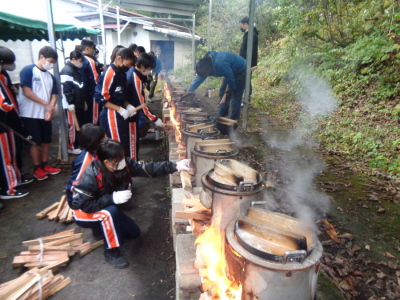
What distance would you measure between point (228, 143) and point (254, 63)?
5718 mm

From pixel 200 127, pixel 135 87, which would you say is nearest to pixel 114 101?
pixel 135 87

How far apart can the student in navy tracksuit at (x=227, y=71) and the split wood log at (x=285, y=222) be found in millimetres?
4441

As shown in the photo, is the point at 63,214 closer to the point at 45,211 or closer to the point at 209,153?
the point at 45,211

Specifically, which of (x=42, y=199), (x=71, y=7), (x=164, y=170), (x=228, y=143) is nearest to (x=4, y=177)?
(x=42, y=199)

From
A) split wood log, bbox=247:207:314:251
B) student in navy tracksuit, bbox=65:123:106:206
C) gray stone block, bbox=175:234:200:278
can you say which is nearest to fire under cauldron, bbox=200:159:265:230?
split wood log, bbox=247:207:314:251

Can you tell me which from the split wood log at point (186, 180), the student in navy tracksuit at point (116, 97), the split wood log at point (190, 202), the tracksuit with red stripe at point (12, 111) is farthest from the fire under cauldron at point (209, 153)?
the tracksuit with red stripe at point (12, 111)

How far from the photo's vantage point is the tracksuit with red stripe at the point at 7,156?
430cm

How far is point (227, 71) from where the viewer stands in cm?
607

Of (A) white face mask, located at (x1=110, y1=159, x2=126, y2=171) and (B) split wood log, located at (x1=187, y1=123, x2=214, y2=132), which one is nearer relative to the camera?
(A) white face mask, located at (x1=110, y1=159, x2=126, y2=171)

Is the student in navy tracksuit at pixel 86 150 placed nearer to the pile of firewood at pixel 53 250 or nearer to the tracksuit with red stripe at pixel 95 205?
the tracksuit with red stripe at pixel 95 205

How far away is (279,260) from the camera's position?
5.66 ft

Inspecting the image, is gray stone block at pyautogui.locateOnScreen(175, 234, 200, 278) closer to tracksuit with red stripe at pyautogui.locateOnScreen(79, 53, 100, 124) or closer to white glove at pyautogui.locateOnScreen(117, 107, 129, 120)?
white glove at pyautogui.locateOnScreen(117, 107, 129, 120)

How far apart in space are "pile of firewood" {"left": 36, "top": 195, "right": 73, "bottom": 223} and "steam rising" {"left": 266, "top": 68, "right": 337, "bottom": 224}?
3073 mm

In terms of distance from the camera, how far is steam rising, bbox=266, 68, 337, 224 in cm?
420
